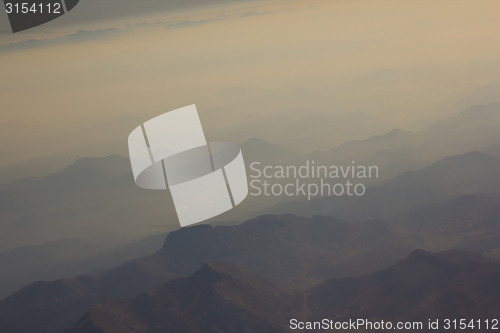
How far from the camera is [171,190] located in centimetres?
624

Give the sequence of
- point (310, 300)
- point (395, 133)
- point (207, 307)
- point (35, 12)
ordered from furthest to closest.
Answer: point (395, 133) → point (207, 307) → point (310, 300) → point (35, 12)

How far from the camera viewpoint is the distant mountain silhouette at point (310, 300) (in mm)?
6414

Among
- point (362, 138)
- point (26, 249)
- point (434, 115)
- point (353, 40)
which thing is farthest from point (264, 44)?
point (26, 249)

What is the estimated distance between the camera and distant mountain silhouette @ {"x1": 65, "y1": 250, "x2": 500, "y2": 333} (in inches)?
253

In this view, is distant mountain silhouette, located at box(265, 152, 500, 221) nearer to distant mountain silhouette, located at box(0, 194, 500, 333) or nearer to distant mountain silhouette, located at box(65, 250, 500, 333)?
distant mountain silhouette, located at box(0, 194, 500, 333)

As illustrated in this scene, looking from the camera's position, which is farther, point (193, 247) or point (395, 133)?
point (395, 133)

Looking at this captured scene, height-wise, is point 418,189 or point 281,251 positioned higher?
point 418,189

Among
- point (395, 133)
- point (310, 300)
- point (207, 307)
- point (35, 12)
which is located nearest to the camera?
point (35, 12)

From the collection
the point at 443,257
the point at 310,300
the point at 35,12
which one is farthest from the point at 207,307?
the point at 35,12

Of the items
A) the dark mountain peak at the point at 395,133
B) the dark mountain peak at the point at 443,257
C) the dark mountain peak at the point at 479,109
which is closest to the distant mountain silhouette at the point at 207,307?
the dark mountain peak at the point at 443,257

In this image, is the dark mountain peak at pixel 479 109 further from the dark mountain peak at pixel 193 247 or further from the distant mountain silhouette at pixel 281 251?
the dark mountain peak at pixel 193 247

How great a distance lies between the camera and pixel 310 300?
650 cm

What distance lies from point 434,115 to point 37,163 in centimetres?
435

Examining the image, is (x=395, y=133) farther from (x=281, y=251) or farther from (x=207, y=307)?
(x=207, y=307)
